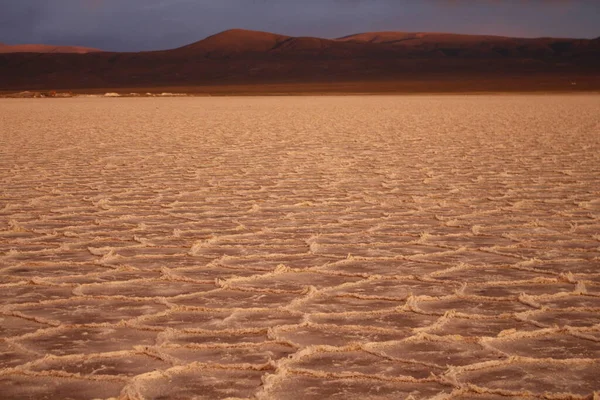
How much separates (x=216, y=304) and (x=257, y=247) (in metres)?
0.85

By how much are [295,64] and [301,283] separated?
62226mm

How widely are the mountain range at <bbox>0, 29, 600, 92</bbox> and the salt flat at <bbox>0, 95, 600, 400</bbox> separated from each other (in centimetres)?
4510

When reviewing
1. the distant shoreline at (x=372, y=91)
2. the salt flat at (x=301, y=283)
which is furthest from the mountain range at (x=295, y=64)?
the salt flat at (x=301, y=283)

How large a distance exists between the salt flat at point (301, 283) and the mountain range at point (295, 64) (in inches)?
1776

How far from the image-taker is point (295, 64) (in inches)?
2512

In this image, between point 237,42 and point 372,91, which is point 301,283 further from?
point 237,42

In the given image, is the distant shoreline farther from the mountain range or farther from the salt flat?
the salt flat

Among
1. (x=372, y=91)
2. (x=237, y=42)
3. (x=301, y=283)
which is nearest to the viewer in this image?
(x=301, y=283)

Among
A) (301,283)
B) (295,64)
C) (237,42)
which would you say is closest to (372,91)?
(295,64)

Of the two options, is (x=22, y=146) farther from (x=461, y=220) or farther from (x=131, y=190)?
(x=461, y=220)

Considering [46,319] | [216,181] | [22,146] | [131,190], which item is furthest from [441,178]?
[22,146]

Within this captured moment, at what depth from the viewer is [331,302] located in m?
2.42

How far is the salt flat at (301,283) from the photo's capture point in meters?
1.81

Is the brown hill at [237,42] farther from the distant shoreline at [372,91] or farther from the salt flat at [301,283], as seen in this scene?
the salt flat at [301,283]
